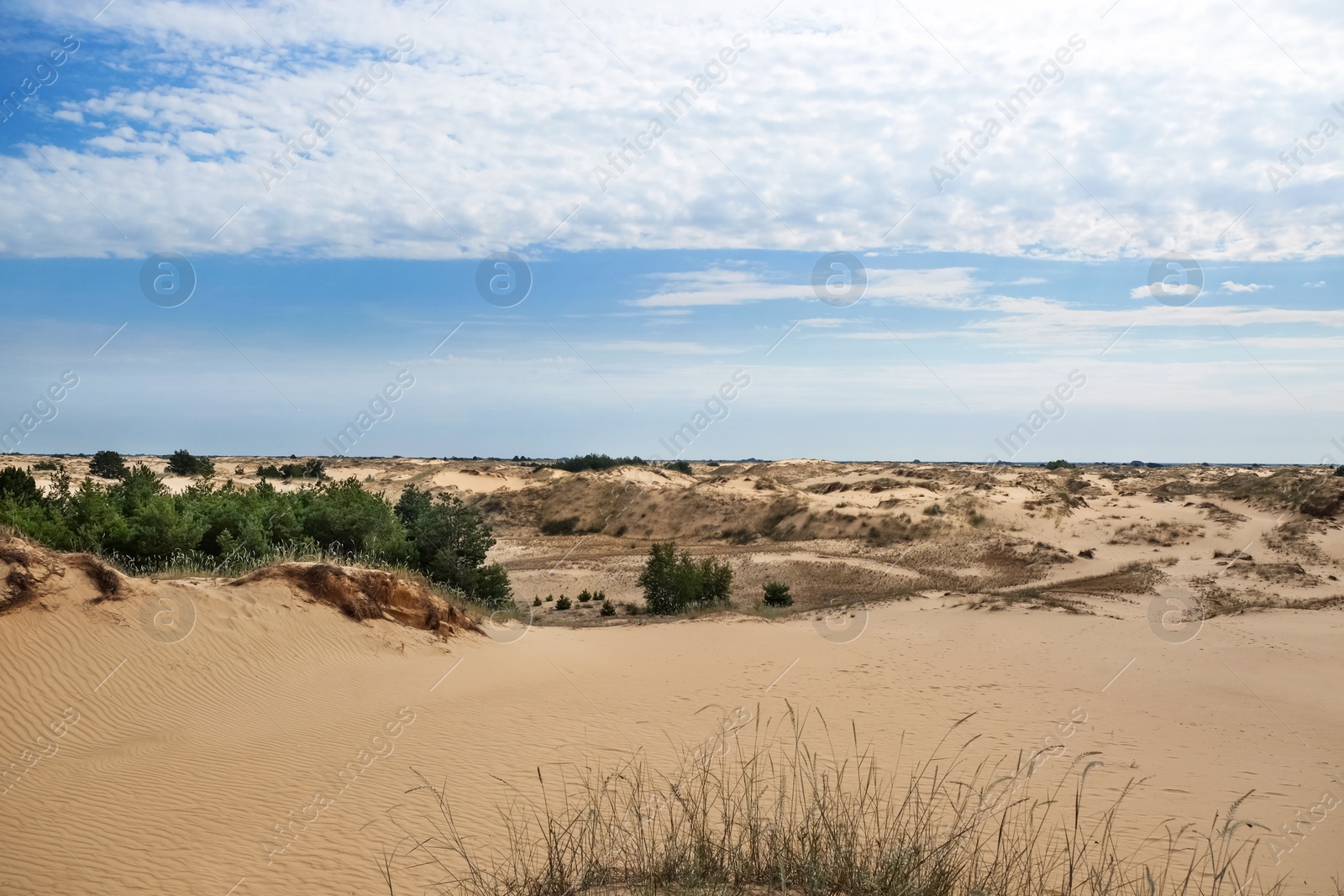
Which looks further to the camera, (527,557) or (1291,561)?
(527,557)

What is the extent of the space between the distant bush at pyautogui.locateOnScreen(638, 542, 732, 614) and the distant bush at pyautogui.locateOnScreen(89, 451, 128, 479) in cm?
3488

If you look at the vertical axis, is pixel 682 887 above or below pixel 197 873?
above

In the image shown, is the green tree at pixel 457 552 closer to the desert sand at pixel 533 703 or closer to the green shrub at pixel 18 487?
the desert sand at pixel 533 703

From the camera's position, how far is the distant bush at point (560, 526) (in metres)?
49.2

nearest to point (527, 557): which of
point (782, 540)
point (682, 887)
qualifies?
point (782, 540)

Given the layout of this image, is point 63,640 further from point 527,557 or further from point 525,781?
point 527,557

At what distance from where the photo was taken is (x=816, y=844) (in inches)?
207

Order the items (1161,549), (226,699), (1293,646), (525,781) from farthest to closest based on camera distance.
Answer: (1161,549), (1293,646), (226,699), (525,781)

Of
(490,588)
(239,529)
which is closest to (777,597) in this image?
(490,588)

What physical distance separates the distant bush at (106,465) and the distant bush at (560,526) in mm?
22467

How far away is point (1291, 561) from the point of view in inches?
1106

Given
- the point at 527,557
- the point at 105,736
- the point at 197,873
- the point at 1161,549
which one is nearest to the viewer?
the point at 197,873

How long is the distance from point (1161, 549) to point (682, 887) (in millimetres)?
32556

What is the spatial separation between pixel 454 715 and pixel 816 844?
8.21m
